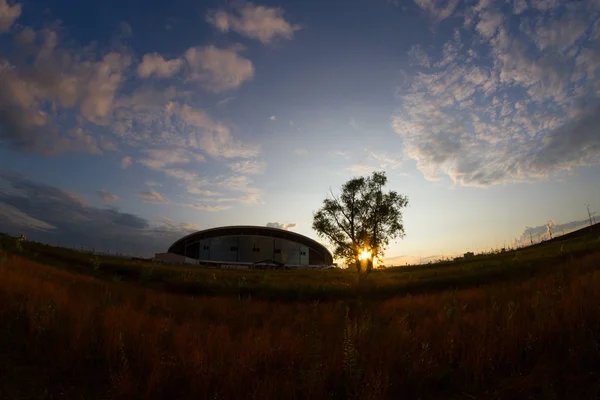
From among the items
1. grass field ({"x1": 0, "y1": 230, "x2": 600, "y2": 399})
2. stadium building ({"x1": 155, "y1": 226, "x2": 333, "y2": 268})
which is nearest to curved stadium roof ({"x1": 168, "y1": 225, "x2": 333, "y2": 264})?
stadium building ({"x1": 155, "y1": 226, "x2": 333, "y2": 268})

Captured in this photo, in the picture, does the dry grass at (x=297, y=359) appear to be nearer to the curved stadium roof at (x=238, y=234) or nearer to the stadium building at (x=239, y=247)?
the stadium building at (x=239, y=247)

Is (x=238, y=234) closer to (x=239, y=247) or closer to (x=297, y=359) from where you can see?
(x=239, y=247)

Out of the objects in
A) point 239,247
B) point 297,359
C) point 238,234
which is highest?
point 238,234

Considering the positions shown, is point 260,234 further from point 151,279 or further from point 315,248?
point 151,279

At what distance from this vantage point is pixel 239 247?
11388 cm

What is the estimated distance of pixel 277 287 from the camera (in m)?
17.8

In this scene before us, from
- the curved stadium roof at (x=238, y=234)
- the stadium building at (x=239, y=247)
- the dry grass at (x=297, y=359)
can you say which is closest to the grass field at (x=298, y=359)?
the dry grass at (x=297, y=359)

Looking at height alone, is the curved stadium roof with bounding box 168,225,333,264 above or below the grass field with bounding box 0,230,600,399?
above

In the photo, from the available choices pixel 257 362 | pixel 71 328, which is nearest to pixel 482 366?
pixel 257 362

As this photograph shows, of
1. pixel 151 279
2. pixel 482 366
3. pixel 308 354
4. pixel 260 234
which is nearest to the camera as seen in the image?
pixel 482 366

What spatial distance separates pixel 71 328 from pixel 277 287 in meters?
13.3

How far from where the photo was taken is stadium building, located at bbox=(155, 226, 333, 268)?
113188mm

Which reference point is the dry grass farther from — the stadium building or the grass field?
the stadium building

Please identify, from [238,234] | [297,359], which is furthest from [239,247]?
[297,359]
